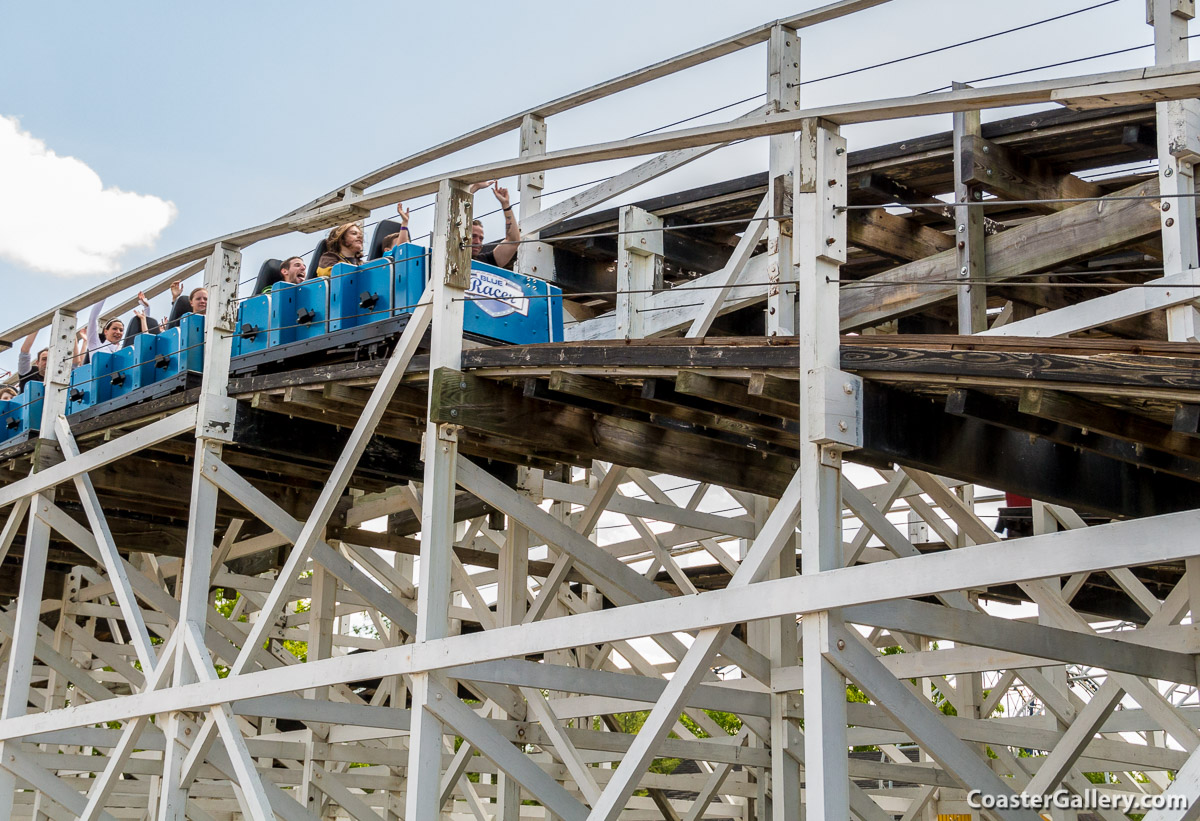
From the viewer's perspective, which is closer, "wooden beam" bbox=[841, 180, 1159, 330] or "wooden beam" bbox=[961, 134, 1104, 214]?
"wooden beam" bbox=[841, 180, 1159, 330]

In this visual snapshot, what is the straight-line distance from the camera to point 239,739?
364 inches

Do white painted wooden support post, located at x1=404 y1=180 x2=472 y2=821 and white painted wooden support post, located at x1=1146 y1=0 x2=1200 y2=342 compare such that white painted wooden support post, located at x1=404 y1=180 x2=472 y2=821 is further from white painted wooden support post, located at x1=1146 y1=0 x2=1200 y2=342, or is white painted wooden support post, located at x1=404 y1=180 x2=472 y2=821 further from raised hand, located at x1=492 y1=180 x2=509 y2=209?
white painted wooden support post, located at x1=1146 y1=0 x2=1200 y2=342

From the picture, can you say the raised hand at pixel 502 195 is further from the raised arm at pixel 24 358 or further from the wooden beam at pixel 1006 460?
the raised arm at pixel 24 358

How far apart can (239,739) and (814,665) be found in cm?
447

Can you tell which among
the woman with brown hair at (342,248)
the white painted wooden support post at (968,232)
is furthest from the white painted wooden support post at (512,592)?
the white painted wooden support post at (968,232)

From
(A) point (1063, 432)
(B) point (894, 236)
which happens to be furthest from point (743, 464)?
(A) point (1063, 432)

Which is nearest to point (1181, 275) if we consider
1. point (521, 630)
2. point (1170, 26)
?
point (1170, 26)

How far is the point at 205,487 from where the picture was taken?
10156mm

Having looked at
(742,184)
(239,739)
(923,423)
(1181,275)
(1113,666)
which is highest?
(742,184)

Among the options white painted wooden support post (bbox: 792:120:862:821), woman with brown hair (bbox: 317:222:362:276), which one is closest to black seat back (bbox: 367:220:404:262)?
woman with brown hair (bbox: 317:222:362:276)

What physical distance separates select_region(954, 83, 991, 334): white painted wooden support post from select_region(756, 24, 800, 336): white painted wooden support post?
106 cm

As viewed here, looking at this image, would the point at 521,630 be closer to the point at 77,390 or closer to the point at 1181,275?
the point at 1181,275

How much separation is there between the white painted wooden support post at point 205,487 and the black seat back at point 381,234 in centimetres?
143

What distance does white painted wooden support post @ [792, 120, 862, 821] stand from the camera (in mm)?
6129
